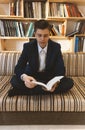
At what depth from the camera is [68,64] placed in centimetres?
231

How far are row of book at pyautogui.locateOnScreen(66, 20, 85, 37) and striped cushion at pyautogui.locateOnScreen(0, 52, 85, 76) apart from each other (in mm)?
838

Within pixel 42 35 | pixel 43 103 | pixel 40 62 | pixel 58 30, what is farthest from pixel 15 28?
pixel 43 103

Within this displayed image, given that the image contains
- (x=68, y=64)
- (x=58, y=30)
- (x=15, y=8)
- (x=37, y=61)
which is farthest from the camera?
(x=58, y=30)

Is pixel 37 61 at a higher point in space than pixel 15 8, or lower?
lower

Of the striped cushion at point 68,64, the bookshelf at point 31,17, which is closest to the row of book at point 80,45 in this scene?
the bookshelf at point 31,17

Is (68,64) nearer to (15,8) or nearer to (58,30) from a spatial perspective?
(58,30)

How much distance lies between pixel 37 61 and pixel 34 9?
1.29 m

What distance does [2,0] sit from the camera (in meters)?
2.91

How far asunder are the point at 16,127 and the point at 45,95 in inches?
16.5

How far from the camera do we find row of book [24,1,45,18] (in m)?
2.93

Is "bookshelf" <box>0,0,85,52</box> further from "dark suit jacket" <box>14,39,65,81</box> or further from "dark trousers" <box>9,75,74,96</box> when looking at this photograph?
"dark trousers" <box>9,75,74,96</box>

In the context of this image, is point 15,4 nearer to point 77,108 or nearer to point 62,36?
point 62,36

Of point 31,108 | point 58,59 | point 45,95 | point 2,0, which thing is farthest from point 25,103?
point 2,0

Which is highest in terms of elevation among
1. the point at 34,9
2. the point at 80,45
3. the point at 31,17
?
the point at 34,9
